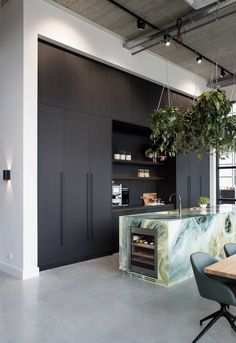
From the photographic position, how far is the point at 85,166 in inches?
217

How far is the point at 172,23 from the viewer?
5.53 metres

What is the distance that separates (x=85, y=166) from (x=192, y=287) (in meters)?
2.74

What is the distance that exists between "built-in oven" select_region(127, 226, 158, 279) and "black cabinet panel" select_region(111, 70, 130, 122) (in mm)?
2632

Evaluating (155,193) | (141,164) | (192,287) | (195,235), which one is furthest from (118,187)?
(192,287)

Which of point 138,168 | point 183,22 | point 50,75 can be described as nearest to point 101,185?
point 138,168

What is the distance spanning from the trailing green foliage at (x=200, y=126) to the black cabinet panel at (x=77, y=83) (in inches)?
72.4

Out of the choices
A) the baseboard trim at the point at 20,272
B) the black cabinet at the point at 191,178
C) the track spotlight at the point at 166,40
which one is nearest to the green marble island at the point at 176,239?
the baseboard trim at the point at 20,272

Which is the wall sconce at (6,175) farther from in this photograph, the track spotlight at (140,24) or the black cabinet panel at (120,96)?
the track spotlight at (140,24)

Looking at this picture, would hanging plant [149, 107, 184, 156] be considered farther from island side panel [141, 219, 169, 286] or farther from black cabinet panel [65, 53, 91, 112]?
black cabinet panel [65, 53, 91, 112]

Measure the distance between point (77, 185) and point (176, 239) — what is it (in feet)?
6.70

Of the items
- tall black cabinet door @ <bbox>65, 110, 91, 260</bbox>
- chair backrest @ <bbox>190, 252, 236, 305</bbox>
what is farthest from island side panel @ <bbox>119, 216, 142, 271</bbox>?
chair backrest @ <bbox>190, 252, 236, 305</bbox>

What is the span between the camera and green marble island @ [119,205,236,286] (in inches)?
163

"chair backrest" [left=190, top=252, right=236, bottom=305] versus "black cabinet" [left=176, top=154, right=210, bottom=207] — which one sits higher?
"black cabinet" [left=176, top=154, right=210, bottom=207]

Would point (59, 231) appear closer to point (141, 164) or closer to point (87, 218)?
point (87, 218)
